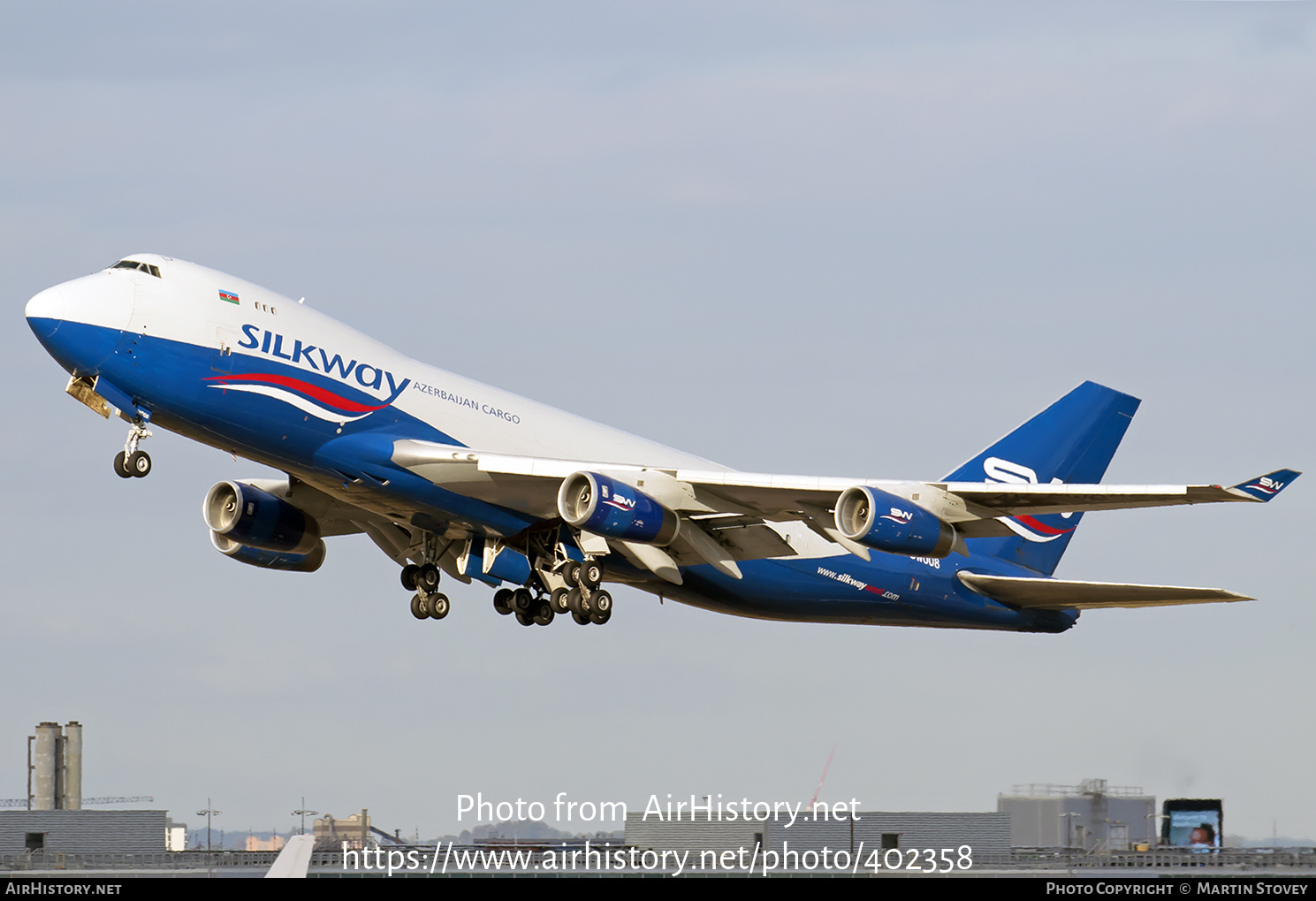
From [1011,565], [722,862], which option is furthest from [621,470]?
[722,862]

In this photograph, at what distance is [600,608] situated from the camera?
38812mm

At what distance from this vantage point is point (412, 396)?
3706 centimetres

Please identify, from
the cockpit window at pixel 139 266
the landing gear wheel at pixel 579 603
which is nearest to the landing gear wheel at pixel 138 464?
the cockpit window at pixel 139 266

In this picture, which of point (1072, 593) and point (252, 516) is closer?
point (252, 516)

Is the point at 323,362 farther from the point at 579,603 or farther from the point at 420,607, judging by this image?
the point at 420,607

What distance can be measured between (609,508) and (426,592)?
8870mm

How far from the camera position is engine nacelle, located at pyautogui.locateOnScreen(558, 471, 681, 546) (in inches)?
1390

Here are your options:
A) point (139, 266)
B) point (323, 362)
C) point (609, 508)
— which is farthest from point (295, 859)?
point (139, 266)

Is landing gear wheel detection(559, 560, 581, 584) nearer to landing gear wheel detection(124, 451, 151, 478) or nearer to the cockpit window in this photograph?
landing gear wheel detection(124, 451, 151, 478)

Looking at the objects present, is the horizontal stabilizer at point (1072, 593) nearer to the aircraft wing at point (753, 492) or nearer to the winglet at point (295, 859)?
the aircraft wing at point (753, 492)

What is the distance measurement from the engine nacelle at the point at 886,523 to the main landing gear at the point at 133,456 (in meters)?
15.1

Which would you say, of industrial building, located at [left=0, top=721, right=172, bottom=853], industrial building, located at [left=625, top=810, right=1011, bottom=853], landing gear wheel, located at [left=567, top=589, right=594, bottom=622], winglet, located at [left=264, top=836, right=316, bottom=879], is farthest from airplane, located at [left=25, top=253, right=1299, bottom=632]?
industrial building, located at [left=0, top=721, right=172, bottom=853]

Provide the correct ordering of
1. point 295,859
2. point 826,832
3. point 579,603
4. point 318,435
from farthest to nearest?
1. point 826,832
2. point 579,603
3. point 318,435
4. point 295,859
